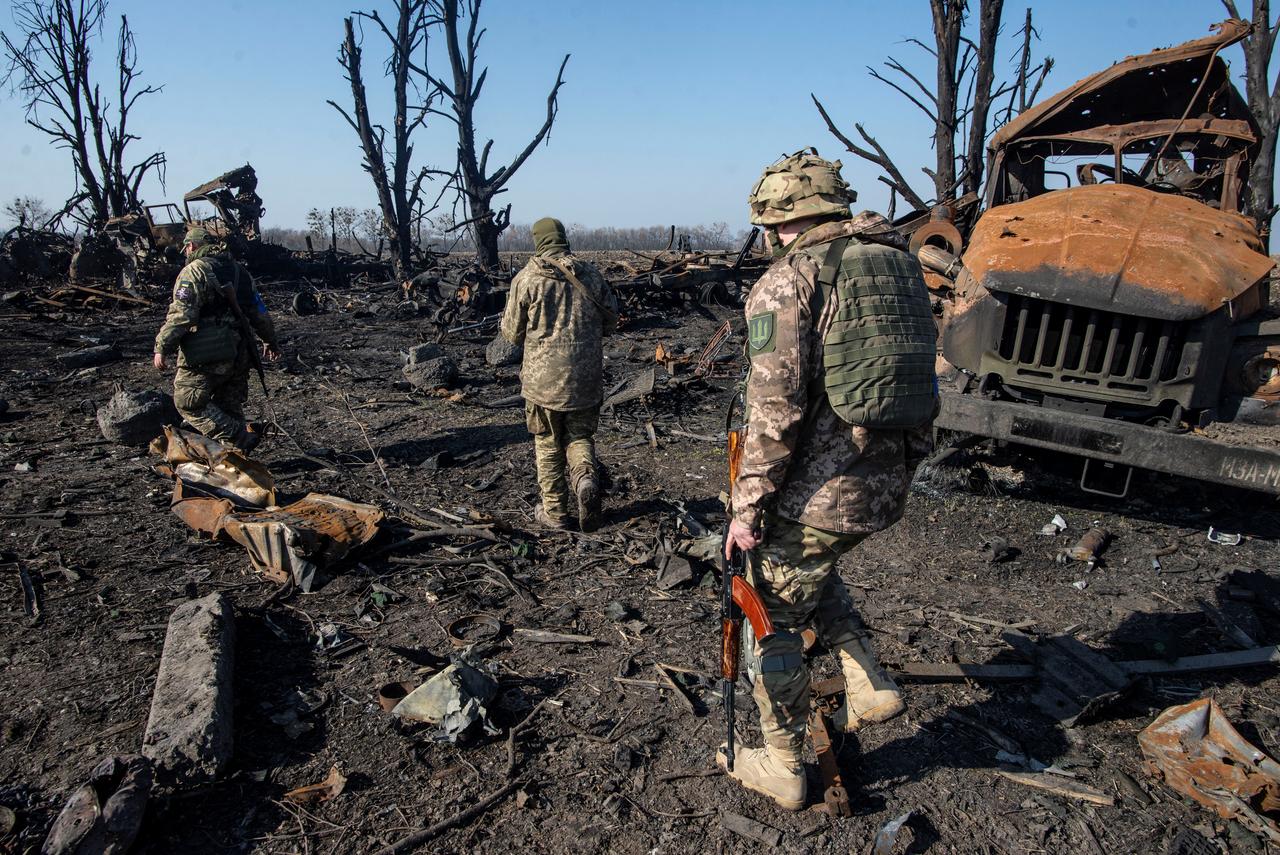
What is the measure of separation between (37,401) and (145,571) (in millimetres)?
5429

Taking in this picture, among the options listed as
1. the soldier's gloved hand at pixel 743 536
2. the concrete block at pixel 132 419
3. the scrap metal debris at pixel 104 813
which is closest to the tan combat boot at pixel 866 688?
the soldier's gloved hand at pixel 743 536

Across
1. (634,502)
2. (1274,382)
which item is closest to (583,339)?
(634,502)

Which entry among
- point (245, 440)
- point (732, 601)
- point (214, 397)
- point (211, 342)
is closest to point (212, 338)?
point (211, 342)

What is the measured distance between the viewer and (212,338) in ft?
18.3

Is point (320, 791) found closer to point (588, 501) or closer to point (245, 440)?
point (588, 501)

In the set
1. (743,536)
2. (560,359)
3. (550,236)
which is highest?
(550,236)

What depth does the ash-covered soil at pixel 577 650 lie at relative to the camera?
2508mm

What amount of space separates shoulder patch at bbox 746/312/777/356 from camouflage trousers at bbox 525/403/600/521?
270 centimetres

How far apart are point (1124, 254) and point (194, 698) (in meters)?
5.30

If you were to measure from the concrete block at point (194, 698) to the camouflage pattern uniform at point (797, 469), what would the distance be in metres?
2.01

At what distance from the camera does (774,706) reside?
8.11 feet

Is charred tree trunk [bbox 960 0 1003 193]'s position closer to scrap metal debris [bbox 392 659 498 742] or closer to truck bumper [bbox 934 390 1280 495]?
truck bumper [bbox 934 390 1280 495]

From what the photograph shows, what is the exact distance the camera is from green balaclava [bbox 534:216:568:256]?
489 cm

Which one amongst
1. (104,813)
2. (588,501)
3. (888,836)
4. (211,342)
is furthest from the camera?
(211,342)
